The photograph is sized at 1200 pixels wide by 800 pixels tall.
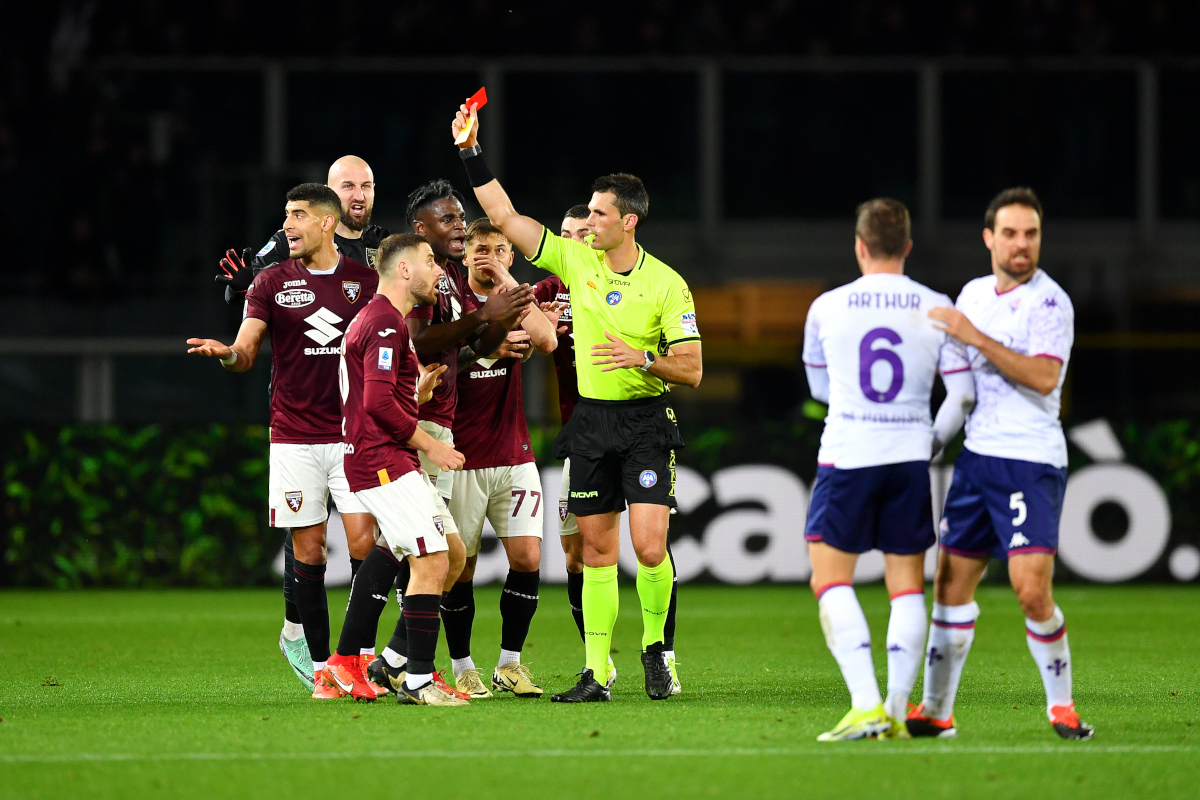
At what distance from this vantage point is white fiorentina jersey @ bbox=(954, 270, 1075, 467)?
220 inches

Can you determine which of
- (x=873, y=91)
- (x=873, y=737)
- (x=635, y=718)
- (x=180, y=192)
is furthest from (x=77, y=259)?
(x=873, y=737)

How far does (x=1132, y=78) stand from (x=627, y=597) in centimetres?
885

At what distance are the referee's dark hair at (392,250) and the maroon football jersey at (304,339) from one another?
2.38 ft

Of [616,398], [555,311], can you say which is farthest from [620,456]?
[555,311]

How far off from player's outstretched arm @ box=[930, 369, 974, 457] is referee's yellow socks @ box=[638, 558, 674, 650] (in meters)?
1.87

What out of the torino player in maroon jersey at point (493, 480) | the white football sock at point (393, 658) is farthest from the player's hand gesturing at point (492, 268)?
the white football sock at point (393, 658)

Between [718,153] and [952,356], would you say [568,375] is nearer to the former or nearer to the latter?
[952,356]

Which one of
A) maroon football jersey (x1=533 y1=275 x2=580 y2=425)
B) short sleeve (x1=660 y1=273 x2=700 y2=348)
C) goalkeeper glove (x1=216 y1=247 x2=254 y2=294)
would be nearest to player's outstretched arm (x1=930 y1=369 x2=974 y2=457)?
short sleeve (x1=660 y1=273 x2=700 y2=348)

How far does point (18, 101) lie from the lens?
17594mm

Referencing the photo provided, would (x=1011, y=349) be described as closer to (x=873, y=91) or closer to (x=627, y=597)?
(x=627, y=597)

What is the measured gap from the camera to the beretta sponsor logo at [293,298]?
736 cm

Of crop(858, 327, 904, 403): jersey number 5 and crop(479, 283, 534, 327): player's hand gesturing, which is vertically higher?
crop(479, 283, 534, 327): player's hand gesturing

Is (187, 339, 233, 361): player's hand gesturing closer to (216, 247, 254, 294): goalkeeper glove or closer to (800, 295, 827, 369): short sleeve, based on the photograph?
(216, 247, 254, 294): goalkeeper glove

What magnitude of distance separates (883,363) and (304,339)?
10.1ft
